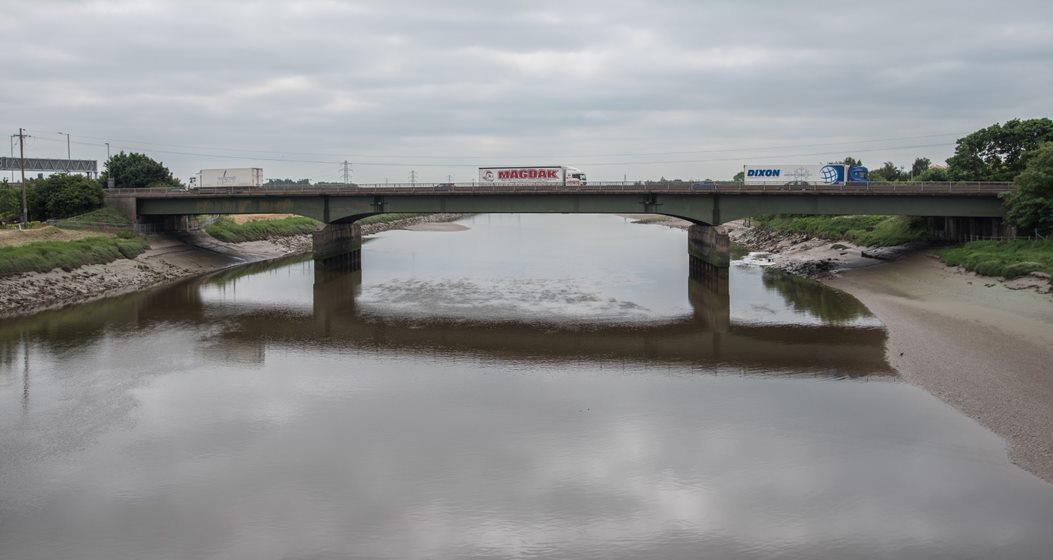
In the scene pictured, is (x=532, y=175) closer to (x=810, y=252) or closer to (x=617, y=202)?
(x=617, y=202)

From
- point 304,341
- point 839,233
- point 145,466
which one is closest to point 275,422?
point 145,466

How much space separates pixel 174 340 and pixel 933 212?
61.1 m

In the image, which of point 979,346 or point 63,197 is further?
point 63,197

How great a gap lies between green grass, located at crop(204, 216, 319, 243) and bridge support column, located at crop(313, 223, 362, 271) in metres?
17.8

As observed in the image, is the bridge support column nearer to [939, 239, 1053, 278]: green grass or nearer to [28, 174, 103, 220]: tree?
[28, 174, 103, 220]: tree

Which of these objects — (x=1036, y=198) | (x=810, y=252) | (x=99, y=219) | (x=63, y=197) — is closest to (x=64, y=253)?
(x=99, y=219)

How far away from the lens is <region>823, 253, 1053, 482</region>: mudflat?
26719mm

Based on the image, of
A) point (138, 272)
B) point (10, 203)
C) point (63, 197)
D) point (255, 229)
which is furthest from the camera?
point (255, 229)

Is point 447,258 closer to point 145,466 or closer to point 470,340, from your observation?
point 470,340

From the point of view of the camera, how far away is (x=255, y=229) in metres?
104

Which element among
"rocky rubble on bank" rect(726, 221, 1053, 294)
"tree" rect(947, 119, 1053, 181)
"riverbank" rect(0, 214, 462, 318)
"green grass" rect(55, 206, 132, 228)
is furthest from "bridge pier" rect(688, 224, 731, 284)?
"green grass" rect(55, 206, 132, 228)

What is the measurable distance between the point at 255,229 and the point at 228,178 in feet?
56.7

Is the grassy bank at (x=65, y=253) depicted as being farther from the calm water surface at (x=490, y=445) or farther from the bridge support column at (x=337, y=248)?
the bridge support column at (x=337, y=248)

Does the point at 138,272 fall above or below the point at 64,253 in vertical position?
below
